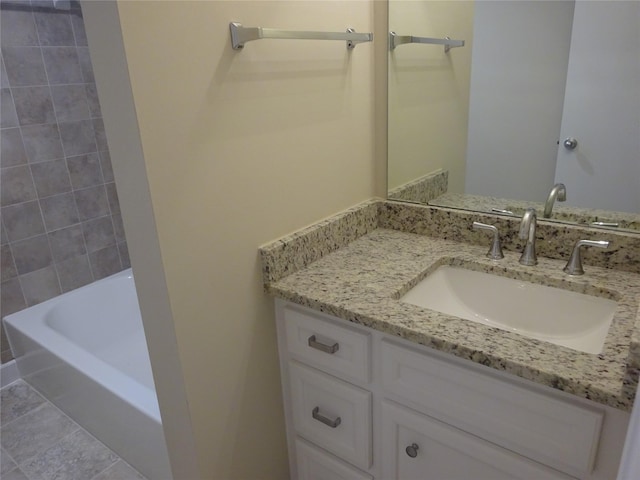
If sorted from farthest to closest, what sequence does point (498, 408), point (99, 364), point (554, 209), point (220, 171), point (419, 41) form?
point (99, 364), point (419, 41), point (554, 209), point (220, 171), point (498, 408)

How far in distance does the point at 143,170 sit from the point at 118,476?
4.55 ft

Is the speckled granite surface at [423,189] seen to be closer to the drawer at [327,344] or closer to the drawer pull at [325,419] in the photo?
the drawer at [327,344]

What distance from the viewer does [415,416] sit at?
1.06m

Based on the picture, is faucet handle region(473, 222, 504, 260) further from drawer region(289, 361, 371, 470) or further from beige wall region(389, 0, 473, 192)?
drawer region(289, 361, 371, 470)

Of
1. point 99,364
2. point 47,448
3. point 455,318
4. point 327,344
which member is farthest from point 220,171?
point 47,448

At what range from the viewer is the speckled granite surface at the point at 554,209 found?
1.17 metres

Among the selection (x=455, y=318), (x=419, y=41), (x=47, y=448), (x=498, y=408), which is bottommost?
(x=47, y=448)

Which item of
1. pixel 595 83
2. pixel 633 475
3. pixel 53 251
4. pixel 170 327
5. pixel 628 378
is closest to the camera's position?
pixel 633 475

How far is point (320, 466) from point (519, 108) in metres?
1.21

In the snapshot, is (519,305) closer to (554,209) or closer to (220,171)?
(554,209)

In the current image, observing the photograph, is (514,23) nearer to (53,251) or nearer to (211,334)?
(211,334)

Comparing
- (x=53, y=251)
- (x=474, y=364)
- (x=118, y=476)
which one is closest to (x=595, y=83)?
(x=474, y=364)

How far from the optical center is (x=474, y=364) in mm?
927

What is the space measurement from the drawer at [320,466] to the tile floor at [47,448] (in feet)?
2.34
